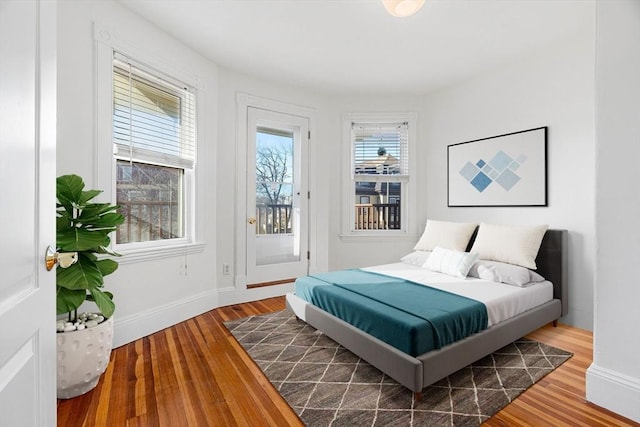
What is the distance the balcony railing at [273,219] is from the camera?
3.87 meters

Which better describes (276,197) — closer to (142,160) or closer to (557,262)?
(142,160)

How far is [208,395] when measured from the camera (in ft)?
6.07

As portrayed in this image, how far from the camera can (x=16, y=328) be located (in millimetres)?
696

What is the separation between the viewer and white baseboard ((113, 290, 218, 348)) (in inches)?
97.9

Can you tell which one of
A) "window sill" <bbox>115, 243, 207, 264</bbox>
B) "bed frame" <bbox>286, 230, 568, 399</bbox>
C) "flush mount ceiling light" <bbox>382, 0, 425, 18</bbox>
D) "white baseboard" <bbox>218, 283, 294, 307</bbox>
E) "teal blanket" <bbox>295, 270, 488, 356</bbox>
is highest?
"flush mount ceiling light" <bbox>382, 0, 425, 18</bbox>

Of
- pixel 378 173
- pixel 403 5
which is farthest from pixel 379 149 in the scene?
pixel 403 5

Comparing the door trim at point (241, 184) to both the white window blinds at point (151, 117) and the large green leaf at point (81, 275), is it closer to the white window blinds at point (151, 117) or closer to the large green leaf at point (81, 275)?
the white window blinds at point (151, 117)

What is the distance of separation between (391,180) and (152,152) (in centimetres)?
296

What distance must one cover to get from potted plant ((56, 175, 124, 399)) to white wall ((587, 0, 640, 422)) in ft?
9.18

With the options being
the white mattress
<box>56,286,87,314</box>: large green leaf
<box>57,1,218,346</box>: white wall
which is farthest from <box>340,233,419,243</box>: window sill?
<box>56,286,87,314</box>: large green leaf

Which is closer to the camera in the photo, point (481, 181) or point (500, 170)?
point (500, 170)

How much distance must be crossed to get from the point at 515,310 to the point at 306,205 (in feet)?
8.40

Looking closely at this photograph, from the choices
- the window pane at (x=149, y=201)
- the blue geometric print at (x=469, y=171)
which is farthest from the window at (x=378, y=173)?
the window pane at (x=149, y=201)

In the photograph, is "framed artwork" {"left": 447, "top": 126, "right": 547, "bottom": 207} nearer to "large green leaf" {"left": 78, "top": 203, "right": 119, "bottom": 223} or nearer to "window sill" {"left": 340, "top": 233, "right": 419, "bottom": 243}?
"window sill" {"left": 340, "top": 233, "right": 419, "bottom": 243}
